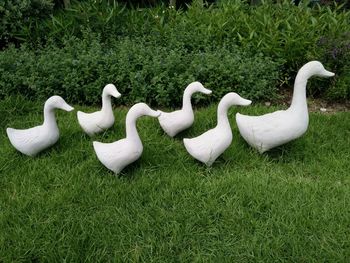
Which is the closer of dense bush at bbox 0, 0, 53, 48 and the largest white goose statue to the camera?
the largest white goose statue

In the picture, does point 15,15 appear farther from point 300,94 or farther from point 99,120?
point 300,94

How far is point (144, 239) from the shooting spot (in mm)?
2395

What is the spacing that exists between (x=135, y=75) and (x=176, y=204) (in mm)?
1625

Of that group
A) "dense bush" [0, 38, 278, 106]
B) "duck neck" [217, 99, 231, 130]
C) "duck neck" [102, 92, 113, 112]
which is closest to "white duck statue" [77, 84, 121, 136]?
"duck neck" [102, 92, 113, 112]

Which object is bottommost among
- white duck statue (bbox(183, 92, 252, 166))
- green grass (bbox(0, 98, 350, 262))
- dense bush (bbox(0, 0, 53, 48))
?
green grass (bbox(0, 98, 350, 262))

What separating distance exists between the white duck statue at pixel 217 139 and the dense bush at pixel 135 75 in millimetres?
1051

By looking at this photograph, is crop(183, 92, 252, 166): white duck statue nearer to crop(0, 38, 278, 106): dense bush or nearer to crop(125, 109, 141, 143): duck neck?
crop(125, 109, 141, 143): duck neck

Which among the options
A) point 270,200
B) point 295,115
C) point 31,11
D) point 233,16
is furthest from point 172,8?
point 270,200

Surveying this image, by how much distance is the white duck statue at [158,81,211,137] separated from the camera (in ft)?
10.2

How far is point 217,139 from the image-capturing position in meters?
2.77

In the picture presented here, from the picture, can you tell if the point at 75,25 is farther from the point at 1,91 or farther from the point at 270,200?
the point at 270,200

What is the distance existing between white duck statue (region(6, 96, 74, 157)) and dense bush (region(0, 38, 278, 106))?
3.15 ft

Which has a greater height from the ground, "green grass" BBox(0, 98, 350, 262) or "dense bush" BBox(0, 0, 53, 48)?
"dense bush" BBox(0, 0, 53, 48)

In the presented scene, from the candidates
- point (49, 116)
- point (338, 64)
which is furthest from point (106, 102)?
point (338, 64)
